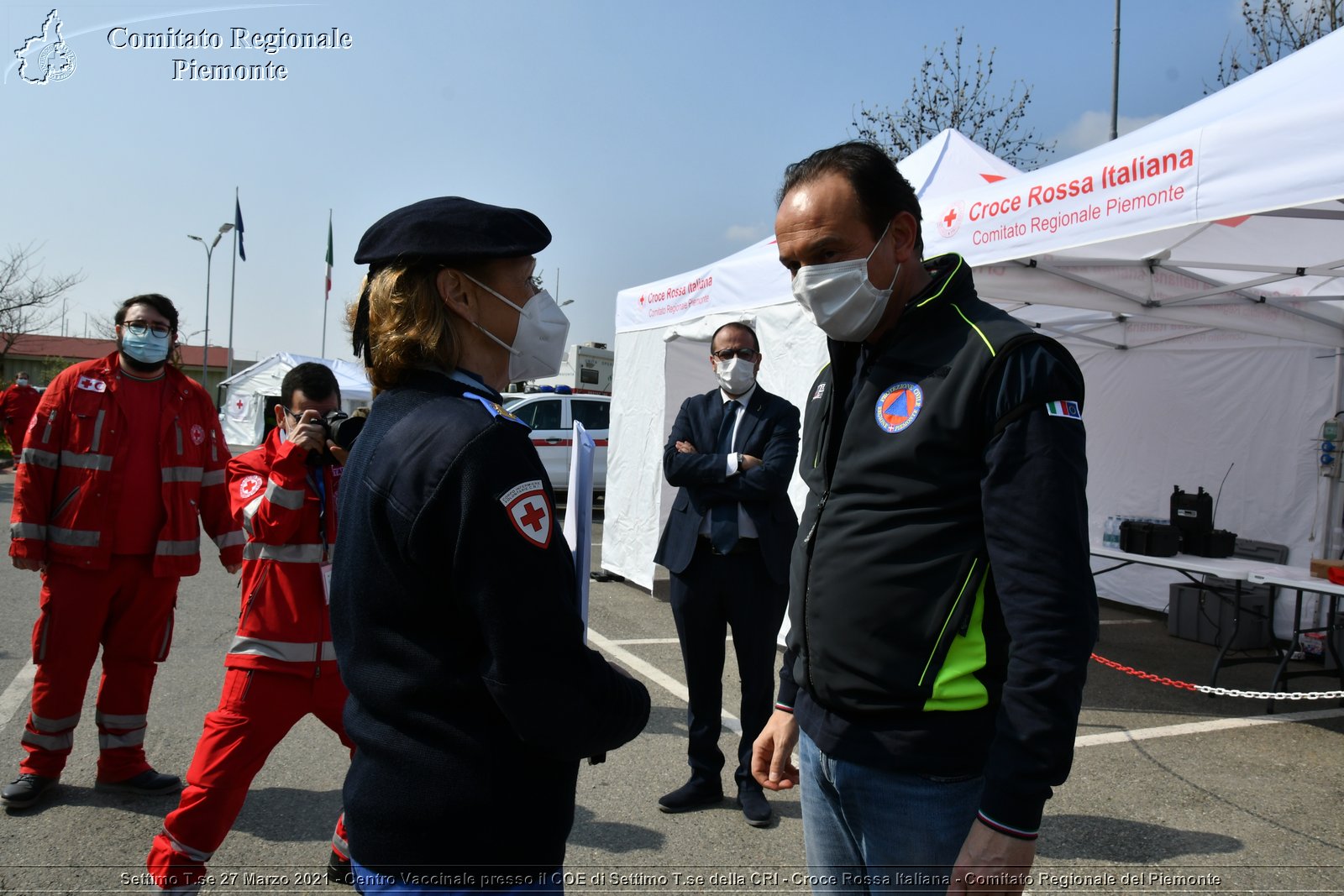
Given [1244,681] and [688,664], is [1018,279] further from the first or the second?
[688,664]

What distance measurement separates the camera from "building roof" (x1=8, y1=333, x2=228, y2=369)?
178ft

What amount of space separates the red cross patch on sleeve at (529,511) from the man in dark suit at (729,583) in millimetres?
2686

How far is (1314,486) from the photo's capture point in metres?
7.50

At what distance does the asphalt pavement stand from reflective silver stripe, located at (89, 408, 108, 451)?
151 cm

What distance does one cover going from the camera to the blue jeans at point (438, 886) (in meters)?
1.43

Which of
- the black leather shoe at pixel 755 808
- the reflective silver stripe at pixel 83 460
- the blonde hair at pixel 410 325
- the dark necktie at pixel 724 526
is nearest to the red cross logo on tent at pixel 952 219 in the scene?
the dark necktie at pixel 724 526

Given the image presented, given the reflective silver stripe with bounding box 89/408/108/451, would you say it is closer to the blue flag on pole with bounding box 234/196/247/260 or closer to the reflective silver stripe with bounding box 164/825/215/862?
the reflective silver stripe with bounding box 164/825/215/862

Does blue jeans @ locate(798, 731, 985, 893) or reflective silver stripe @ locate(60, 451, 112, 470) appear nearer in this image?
blue jeans @ locate(798, 731, 985, 893)

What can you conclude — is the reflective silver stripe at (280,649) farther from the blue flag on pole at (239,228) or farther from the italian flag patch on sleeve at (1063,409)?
the blue flag on pole at (239,228)

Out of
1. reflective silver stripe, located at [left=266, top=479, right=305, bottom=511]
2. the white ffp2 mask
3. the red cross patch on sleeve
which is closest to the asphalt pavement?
reflective silver stripe, located at [left=266, top=479, right=305, bottom=511]

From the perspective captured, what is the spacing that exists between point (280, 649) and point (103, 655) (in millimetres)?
1381

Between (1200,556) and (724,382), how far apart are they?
189 inches

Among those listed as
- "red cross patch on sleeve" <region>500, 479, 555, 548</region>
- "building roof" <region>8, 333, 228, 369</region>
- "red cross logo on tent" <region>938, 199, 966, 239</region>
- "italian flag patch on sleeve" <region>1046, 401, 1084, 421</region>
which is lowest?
"red cross patch on sleeve" <region>500, 479, 555, 548</region>

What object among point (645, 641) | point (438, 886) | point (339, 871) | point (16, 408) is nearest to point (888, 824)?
point (438, 886)
